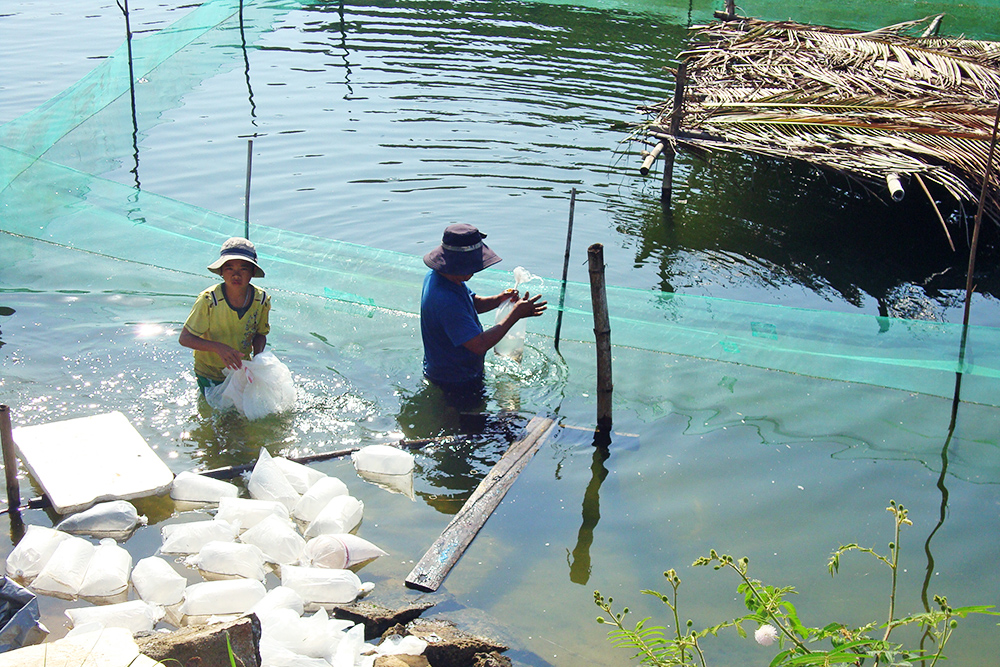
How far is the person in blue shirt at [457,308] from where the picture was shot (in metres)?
4.79

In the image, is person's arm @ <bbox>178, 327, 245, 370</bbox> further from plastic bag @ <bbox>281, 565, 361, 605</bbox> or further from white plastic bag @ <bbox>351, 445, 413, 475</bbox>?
plastic bag @ <bbox>281, 565, 361, 605</bbox>

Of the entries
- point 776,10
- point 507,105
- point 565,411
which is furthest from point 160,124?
point 776,10

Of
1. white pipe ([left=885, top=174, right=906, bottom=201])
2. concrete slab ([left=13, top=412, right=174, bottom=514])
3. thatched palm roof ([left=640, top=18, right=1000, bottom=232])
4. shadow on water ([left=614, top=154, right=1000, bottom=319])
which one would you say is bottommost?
concrete slab ([left=13, top=412, right=174, bottom=514])

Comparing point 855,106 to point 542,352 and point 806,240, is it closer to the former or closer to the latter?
point 806,240

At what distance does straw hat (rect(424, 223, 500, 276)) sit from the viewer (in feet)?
15.6

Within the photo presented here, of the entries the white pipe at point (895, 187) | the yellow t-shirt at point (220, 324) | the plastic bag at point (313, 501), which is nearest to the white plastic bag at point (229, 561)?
the plastic bag at point (313, 501)

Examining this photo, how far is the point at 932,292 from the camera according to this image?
8602 mm

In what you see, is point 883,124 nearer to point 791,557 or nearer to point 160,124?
point 791,557

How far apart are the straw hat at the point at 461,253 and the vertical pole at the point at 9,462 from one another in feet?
7.59

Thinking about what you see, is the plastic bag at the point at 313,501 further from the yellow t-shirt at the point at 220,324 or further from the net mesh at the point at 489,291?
the net mesh at the point at 489,291

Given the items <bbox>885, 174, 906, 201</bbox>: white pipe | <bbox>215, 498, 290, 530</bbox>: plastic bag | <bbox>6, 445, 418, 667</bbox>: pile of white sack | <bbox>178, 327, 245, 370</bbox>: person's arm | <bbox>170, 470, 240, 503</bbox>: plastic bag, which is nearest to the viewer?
<bbox>6, 445, 418, 667</bbox>: pile of white sack

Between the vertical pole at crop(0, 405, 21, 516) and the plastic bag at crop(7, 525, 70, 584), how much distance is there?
33cm

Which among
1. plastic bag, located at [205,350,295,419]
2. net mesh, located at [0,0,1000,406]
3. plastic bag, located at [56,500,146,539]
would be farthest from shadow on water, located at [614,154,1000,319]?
plastic bag, located at [56,500,146,539]

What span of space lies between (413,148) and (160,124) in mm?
3550
